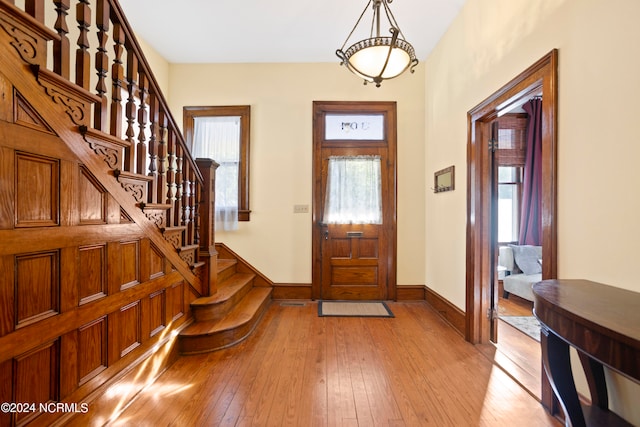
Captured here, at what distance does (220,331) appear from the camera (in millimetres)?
2385

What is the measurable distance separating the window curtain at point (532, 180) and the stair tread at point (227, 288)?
4.24 metres

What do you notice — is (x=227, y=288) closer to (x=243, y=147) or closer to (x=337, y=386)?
(x=337, y=386)

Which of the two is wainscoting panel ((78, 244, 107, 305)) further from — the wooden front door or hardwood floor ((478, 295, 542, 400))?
hardwood floor ((478, 295, 542, 400))

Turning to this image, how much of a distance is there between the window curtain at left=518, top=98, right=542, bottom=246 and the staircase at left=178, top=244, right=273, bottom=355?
4.06 meters

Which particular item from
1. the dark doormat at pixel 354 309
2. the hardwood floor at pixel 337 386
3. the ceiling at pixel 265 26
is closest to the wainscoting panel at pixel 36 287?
the hardwood floor at pixel 337 386

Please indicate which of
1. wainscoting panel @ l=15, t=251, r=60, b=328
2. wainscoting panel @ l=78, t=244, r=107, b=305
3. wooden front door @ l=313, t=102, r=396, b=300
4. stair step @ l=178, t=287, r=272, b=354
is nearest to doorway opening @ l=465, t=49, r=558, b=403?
wooden front door @ l=313, t=102, r=396, b=300

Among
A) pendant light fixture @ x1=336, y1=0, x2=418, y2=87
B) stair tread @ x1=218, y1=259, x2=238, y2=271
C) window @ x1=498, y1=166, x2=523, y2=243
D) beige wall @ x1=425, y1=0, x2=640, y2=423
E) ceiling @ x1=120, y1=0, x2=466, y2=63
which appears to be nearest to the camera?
beige wall @ x1=425, y1=0, x2=640, y2=423

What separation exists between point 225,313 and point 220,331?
0.33 m

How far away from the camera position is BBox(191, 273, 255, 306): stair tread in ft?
8.46

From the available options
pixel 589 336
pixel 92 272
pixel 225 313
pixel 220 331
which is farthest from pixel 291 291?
pixel 589 336

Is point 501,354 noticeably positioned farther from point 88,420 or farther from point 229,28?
point 229,28

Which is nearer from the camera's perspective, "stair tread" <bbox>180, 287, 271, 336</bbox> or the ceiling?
"stair tread" <bbox>180, 287, 271, 336</bbox>

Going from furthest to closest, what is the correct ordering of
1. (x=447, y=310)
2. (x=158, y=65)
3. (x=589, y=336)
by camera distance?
(x=158, y=65), (x=447, y=310), (x=589, y=336)

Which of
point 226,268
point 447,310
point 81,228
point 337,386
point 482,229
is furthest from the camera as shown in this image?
point 226,268
